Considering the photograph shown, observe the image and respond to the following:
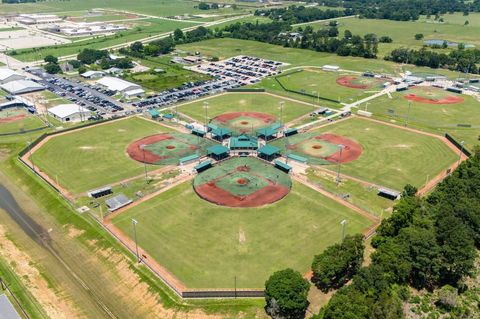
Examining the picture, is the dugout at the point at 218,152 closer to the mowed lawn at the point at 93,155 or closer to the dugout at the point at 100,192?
the mowed lawn at the point at 93,155

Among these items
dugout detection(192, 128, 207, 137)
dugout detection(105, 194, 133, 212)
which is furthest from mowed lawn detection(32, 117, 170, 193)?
dugout detection(192, 128, 207, 137)

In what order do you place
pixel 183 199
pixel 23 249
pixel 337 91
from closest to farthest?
pixel 23 249
pixel 183 199
pixel 337 91

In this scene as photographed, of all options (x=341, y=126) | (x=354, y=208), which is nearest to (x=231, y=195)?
(x=354, y=208)

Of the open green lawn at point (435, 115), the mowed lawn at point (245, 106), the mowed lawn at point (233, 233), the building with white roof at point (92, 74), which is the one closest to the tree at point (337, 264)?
the mowed lawn at point (233, 233)

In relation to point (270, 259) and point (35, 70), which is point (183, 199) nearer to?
point (270, 259)

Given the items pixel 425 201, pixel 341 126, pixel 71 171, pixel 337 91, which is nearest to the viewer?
pixel 425 201

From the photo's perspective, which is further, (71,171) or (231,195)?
(71,171)
